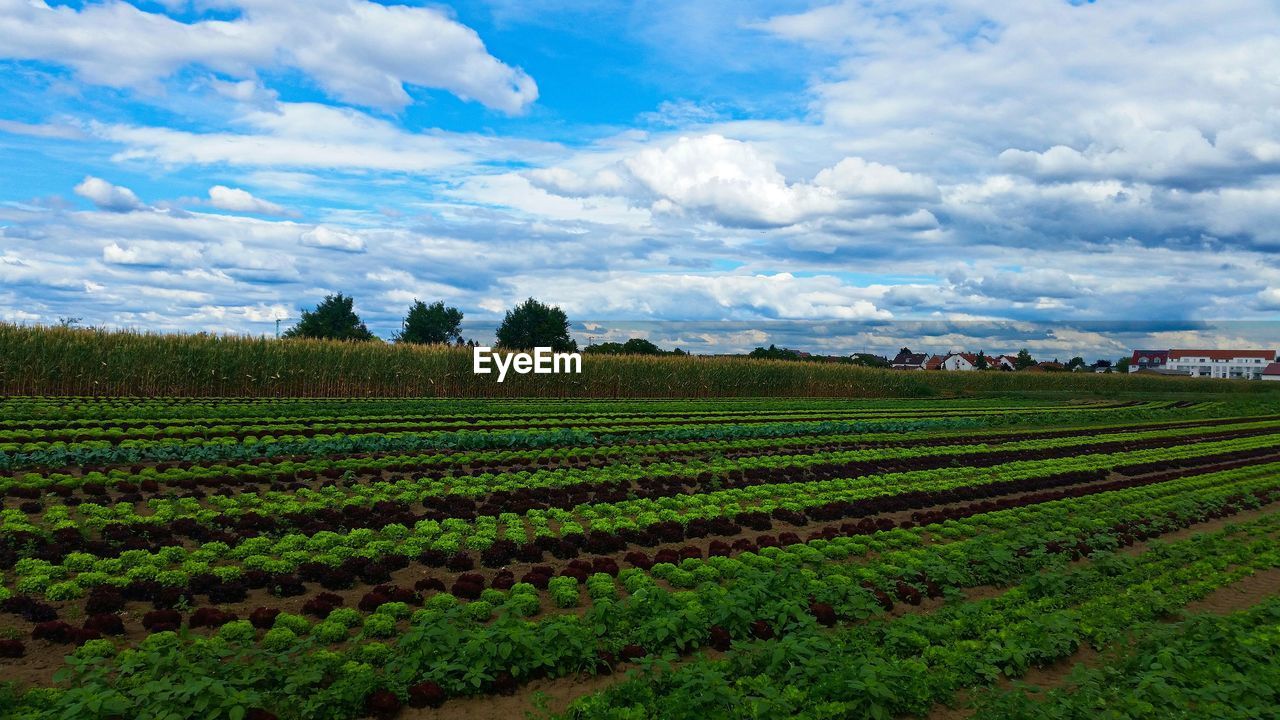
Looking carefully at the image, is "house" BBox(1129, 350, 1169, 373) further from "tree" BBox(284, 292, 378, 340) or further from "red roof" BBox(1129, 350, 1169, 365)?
"tree" BBox(284, 292, 378, 340)

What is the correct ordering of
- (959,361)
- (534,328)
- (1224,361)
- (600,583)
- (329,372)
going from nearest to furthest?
(600,583), (329,372), (534,328), (959,361), (1224,361)

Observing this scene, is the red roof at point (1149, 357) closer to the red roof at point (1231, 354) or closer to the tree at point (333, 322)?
the red roof at point (1231, 354)

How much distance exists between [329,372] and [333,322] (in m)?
47.7

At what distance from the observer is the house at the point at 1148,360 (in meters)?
165

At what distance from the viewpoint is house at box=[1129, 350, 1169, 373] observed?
543 ft

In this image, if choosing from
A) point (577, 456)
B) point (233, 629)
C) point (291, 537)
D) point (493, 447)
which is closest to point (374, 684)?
point (233, 629)

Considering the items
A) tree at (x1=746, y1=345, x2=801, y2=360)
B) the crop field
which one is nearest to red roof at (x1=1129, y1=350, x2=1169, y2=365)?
tree at (x1=746, y1=345, x2=801, y2=360)

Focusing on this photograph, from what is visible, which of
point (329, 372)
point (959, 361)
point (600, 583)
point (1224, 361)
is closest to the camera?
point (600, 583)

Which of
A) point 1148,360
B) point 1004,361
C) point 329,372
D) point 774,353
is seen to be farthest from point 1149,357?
point 329,372

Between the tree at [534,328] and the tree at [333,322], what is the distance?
13883mm

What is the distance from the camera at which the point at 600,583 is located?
8219 millimetres

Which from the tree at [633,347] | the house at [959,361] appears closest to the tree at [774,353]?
the tree at [633,347]

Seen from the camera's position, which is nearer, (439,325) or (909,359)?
(439,325)

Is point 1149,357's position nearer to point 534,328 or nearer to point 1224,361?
point 1224,361
